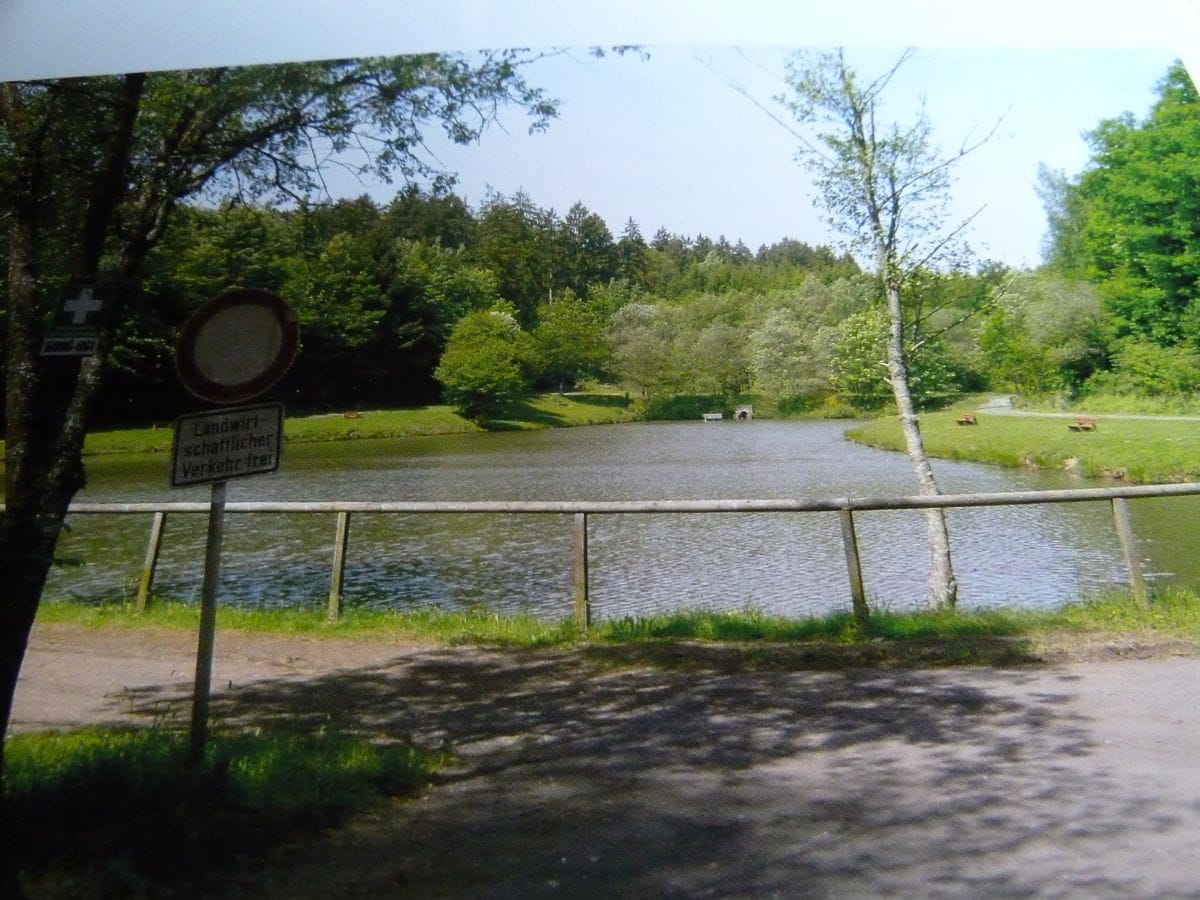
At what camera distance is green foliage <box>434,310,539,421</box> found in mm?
4059

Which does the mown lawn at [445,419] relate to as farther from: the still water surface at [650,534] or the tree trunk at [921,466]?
the tree trunk at [921,466]

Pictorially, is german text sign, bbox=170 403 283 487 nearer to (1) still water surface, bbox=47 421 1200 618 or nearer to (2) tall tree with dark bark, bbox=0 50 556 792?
(2) tall tree with dark bark, bbox=0 50 556 792

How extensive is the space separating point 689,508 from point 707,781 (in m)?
1.61

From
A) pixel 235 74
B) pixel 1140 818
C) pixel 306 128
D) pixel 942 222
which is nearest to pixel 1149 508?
pixel 942 222

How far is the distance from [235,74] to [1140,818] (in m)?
3.66

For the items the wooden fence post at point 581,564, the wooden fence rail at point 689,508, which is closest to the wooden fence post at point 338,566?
the wooden fence rail at point 689,508

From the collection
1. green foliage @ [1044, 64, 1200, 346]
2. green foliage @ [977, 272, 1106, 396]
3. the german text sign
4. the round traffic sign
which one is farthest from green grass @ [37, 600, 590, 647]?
green foliage @ [1044, 64, 1200, 346]

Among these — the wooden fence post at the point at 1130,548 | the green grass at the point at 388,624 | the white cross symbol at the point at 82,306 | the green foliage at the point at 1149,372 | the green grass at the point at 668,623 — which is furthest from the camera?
the wooden fence post at the point at 1130,548

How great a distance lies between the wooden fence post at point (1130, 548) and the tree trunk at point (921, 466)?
2.63 feet

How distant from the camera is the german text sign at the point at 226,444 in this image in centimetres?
289

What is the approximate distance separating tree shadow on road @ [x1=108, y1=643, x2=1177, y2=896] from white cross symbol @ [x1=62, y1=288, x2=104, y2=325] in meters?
1.39

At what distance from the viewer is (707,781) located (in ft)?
9.83

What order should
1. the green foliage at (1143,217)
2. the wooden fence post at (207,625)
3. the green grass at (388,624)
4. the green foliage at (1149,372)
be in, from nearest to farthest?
the wooden fence post at (207,625), the green foliage at (1143,217), the green foliage at (1149,372), the green grass at (388,624)

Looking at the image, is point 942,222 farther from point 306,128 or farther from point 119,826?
point 119,826
